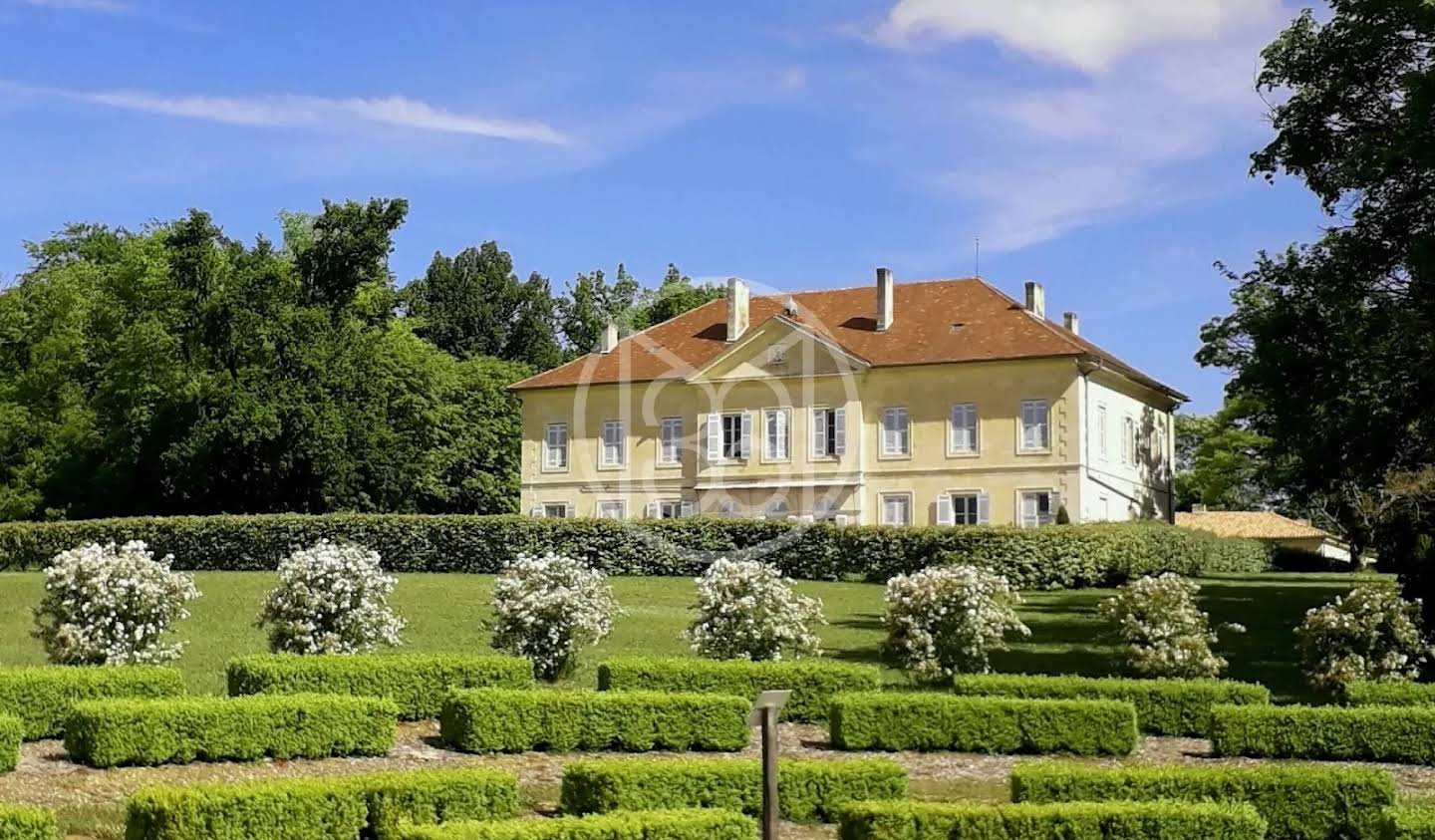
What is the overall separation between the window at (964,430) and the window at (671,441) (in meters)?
7.54

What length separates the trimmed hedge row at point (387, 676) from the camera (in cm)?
1639

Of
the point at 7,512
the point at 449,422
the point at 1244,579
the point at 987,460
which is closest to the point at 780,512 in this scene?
the point at 987,460

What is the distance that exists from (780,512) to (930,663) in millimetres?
27027

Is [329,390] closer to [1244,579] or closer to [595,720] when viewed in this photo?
[1244,579]

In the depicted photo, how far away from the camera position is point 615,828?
10.4 metres

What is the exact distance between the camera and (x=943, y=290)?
48375mm

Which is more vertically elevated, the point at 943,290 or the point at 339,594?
the point at 943,290

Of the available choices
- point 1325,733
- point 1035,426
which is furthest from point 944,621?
point 1035,426

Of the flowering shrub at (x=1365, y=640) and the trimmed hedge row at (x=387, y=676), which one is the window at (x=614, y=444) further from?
the trimmed hedge row at (x=387, y=676)

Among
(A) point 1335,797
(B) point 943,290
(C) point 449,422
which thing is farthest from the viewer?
(C) point 449,422

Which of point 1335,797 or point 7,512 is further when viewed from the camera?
point 7,512

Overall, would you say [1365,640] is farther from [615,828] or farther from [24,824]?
[24,824]

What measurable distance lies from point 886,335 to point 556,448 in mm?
10094

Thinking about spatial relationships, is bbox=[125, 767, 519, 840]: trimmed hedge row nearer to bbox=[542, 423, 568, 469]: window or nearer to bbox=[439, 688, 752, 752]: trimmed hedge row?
bbox=[439, 688, 752, 752]: trimmed hedge row
